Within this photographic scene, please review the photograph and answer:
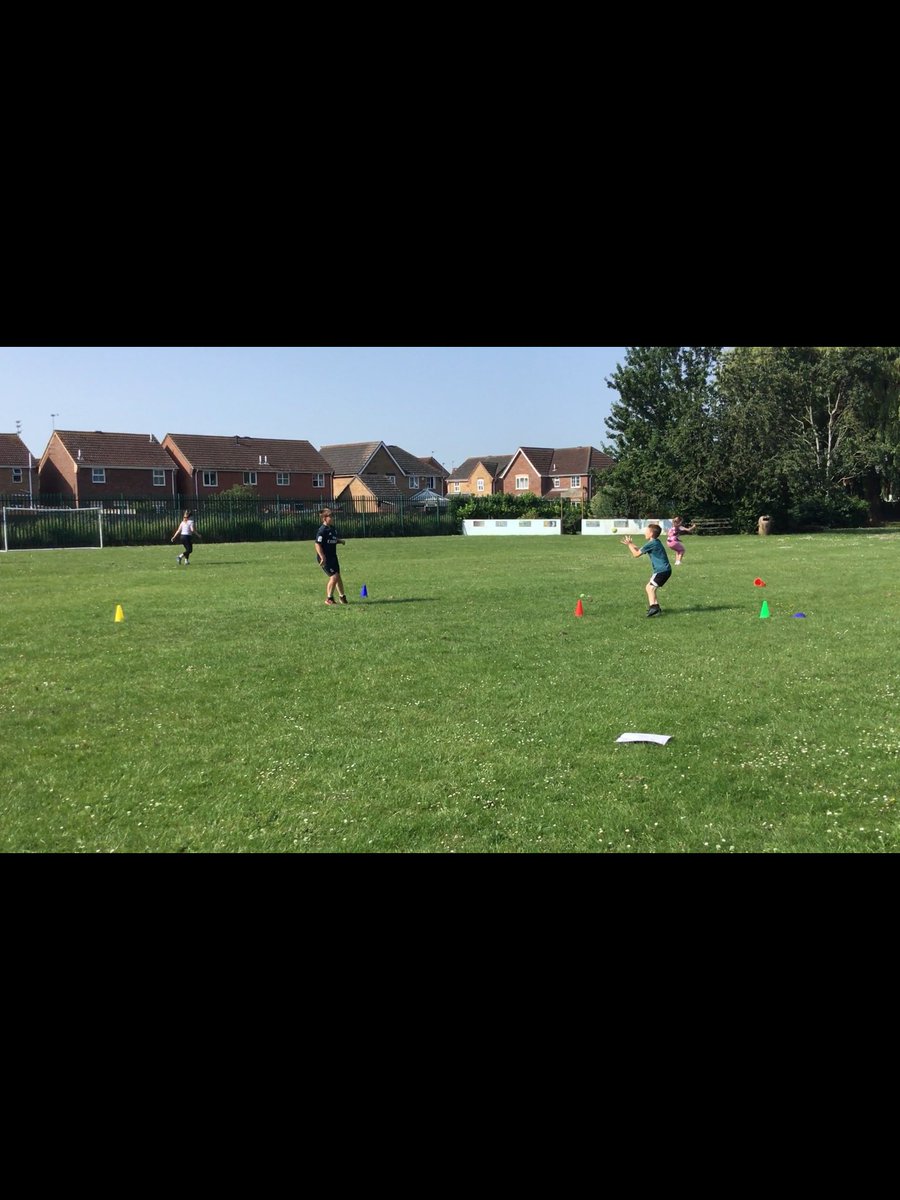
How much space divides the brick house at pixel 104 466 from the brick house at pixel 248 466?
1.60 m

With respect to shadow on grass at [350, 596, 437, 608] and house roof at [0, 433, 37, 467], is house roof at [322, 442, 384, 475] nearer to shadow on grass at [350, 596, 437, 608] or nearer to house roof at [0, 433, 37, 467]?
house roof at [0, 433, 37, 467]

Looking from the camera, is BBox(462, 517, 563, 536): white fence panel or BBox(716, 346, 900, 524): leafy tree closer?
BBox(716, 346, 900, 524): leafy tree

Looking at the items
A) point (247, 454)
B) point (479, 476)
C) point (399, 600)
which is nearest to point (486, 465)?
point (479, 476)

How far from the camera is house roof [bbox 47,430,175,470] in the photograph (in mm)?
59312

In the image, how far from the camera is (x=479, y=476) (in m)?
99.0

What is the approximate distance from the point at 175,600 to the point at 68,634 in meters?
4.27

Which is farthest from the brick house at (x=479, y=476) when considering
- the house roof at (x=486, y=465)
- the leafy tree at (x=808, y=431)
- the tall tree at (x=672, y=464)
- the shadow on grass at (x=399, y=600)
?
the shadow on grass at (x=399, y=600)

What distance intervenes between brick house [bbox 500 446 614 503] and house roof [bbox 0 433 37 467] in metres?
43.2

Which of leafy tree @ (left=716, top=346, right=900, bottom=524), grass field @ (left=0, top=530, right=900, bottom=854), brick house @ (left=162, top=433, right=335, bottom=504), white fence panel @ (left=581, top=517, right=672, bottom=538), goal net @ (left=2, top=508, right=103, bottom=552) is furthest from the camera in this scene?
brick house @ (left=162, top=433, right=335, bottom=504)

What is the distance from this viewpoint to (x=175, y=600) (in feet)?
56.0

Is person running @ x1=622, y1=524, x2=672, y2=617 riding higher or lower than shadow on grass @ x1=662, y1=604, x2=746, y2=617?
higher

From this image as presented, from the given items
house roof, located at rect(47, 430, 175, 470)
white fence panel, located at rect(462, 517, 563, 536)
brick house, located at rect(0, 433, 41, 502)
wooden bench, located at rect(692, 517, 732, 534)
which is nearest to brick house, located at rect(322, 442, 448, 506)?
house roof, located at rect(47, 430, 175, 470)

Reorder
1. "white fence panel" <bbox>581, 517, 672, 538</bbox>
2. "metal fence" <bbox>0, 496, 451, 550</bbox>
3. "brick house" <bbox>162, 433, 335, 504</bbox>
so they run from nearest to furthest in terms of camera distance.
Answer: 1. "metal fence" <bbox>0, 496, 451, 550</bbox>
2. "white fence panel" <bbox>581, 517, 672, 538</bbox>
3. "brick house" <bbox>162, 433, 335, 504</bbox>
